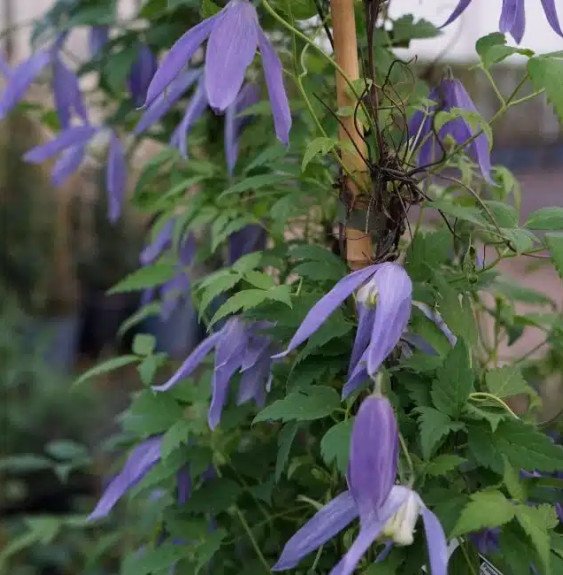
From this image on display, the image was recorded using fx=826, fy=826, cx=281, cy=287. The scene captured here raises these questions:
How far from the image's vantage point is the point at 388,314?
0.40 meters

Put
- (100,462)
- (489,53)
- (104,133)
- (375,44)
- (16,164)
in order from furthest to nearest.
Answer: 1. (16,164)
2. (100,462)
3. (104,133)
4. (375,44)
5. (489,53)

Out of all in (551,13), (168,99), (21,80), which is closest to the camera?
(551,13)

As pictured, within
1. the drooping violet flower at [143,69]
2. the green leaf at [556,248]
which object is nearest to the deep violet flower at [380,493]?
the green leaf at [556,248]

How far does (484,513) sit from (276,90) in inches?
9.7

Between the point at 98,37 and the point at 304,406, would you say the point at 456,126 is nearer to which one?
the point at 304,406

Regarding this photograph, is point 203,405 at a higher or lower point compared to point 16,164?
higher

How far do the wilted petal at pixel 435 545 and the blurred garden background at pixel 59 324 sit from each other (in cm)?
77

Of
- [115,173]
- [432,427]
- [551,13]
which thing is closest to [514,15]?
[551,13]

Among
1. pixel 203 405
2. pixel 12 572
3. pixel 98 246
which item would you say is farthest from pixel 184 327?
pixel 203 405

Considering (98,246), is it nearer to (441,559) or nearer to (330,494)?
(330,494)

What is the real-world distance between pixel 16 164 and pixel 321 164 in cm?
205

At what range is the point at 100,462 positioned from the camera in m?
1.74

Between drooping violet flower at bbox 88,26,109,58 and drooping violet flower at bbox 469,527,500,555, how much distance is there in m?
0.60

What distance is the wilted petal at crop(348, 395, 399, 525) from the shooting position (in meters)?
0.38
